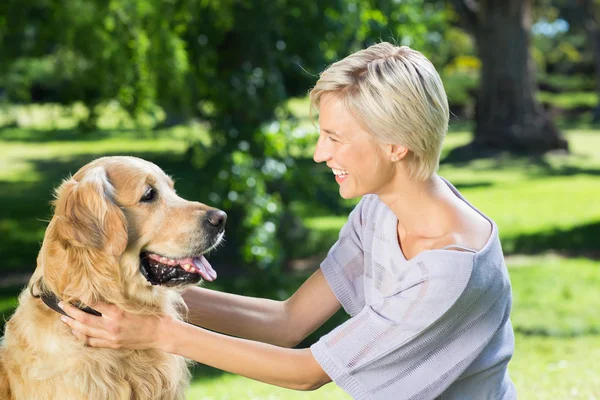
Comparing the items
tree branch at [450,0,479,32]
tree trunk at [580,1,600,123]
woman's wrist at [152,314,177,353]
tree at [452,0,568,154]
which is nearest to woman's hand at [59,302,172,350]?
woman's wrist at [152,314,177,353]

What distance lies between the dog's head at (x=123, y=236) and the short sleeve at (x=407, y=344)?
674mm

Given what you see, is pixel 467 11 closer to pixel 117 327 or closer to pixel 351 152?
pixel 351 152

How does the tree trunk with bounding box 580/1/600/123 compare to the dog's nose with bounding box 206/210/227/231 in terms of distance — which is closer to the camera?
the dog's nose with bounding box 206/210/227/231

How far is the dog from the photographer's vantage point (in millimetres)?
2988

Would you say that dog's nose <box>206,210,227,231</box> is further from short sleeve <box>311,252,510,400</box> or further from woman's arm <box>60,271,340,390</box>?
short sleeve <box>311,252,510,400</box>

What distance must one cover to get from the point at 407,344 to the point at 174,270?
1.02 metres

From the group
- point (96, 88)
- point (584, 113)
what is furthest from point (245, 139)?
point (584, 113)

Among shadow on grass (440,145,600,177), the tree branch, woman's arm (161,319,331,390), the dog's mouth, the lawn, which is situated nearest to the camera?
woman's arm (161,319,331,390)

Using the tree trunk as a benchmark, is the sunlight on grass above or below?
above

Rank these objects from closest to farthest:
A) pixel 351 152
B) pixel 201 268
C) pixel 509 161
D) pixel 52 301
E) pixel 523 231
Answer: pixel 351 152 < pixel 52 301 < pixel 201 268 < pixel 523 231 < pixel 509 161

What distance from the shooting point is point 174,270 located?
128 inches

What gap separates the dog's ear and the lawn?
279 centimetres

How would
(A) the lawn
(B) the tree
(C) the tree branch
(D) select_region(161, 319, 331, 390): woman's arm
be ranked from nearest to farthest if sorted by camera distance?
(D) select_region(161, 319, 331, 390): woman's arm < (A) the lawn < (B) the tree < (C) the tree branch

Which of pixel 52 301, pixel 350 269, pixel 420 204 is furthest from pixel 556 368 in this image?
pixel 52 301
